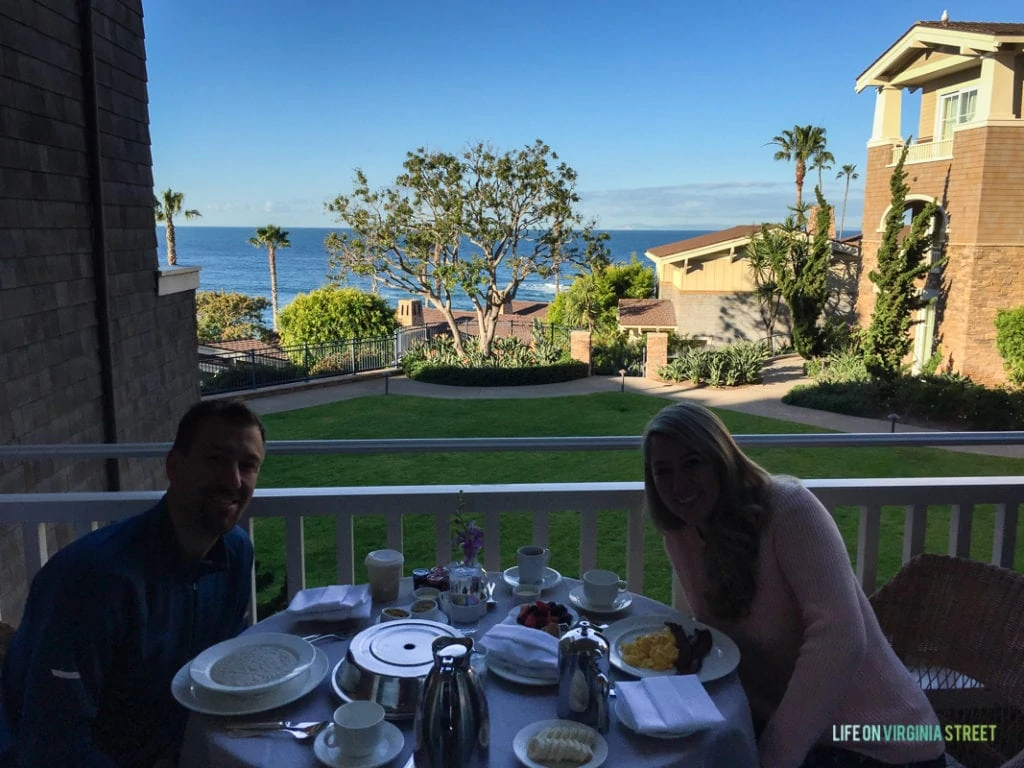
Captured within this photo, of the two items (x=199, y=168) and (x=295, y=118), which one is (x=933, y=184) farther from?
(x=199, y=168)

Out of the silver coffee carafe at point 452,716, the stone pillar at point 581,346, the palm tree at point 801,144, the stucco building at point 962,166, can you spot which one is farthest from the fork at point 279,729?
the palm tree at point 801,144

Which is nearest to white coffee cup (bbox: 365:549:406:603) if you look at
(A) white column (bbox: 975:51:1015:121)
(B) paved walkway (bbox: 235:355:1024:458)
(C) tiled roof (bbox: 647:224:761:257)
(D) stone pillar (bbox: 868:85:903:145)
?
(B) paved walkway (bbox: 235:355:1024:458)

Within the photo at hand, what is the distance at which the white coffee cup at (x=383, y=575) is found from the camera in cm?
166

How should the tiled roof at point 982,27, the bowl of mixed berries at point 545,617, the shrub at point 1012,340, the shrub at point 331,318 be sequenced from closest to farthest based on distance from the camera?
the bowl of mixed berries at point 545,617 → the tiled roof at point 982,27 → the shrub at point 1012,340 → the shrub at point 331,318

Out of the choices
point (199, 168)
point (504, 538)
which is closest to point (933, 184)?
point (504, 538)

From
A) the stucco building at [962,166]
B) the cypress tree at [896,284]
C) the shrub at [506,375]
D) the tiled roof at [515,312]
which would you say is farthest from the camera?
the tiled roof at [515,312]

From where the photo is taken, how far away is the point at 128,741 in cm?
139

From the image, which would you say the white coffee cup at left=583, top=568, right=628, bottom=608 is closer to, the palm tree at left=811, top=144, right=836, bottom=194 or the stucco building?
the stucco building

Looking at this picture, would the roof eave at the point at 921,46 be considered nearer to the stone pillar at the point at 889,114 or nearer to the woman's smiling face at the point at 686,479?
the stone pillar at the point at 889,114

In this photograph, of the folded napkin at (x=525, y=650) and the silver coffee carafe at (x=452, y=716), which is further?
the folded napkin at (x=525, y=650)

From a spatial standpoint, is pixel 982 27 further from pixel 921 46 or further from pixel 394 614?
pixel 394 614

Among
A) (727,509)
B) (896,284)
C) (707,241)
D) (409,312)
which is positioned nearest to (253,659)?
(727,509)

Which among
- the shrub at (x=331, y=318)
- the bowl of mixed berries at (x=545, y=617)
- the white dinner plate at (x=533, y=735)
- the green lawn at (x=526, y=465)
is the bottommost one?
the green lawn at (x=526, y=465)

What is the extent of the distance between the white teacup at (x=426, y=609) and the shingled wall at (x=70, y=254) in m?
3.20
